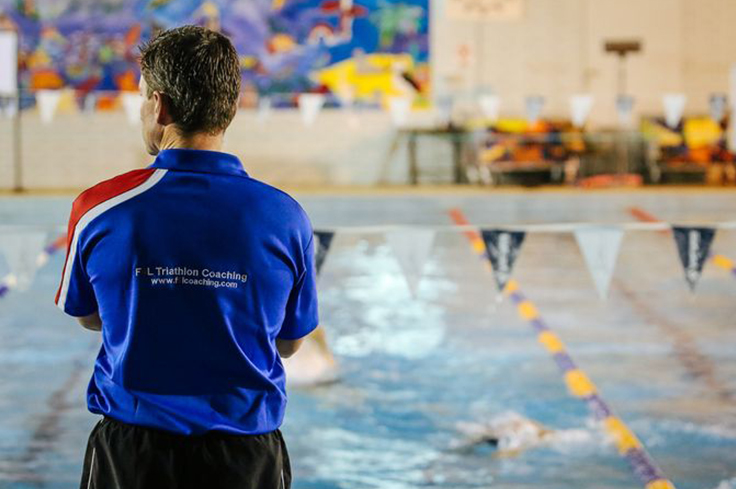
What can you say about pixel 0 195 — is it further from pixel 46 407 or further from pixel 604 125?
pixel 46 407

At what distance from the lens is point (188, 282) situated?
5.99ft

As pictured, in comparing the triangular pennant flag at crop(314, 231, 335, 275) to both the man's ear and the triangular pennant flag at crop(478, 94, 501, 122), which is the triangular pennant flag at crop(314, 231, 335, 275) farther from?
the triangular pennant flag at crop(478, 94, 501, 122)

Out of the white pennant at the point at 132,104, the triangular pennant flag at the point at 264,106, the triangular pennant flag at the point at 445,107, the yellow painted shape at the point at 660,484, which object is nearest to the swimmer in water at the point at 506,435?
the yellow painted shape at the point at 660,484

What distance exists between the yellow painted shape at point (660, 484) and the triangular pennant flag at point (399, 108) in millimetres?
10184

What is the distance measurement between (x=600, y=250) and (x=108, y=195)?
3.96 metres

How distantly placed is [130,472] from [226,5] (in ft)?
42.2

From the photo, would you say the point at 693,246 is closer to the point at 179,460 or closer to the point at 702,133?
the point at 179,460

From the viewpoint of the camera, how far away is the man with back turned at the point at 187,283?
1.83 m

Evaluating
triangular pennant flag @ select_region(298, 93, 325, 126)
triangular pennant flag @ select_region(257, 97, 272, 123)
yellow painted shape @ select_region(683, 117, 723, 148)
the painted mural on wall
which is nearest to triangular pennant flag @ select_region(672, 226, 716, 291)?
triangular pennant flag @ select_region(298, 93, 325, 126)

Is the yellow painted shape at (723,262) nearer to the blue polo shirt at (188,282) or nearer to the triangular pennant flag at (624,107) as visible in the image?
the triangular pennant flag at (624,107)

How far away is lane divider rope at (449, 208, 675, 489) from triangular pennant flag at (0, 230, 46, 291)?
A: 180 centimetres

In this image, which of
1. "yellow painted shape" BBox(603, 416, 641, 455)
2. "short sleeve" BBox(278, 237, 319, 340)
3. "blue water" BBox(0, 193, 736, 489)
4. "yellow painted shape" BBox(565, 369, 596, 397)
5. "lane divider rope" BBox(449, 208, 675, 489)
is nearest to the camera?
"short sleeve" BBox(278, 237, 319, 340)

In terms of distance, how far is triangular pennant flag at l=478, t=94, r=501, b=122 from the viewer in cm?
1370

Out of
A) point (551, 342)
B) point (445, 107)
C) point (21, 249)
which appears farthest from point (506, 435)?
point (445, 107)
